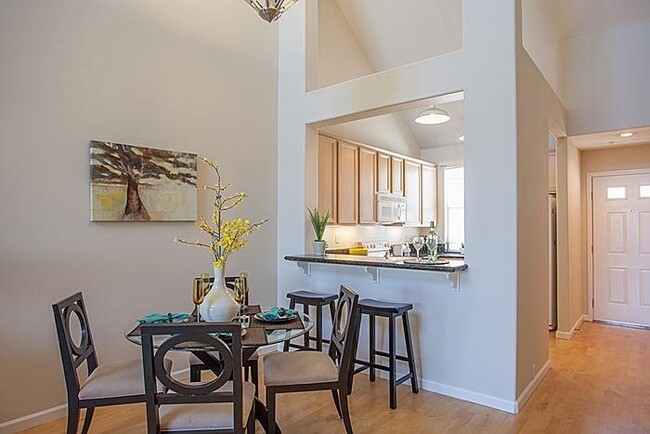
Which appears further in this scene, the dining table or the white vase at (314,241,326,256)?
the white vase at (314,241,326,256)

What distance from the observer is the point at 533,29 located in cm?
473

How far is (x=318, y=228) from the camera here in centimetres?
442

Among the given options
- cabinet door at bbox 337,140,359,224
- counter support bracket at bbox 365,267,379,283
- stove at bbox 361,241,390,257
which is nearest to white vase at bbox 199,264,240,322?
counter support bracket at bbox 365,267,379,283

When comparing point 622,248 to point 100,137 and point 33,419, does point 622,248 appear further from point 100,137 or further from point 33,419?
point 33,419

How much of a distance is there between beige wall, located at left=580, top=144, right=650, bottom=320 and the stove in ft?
8.91

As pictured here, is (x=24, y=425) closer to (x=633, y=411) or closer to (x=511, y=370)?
(x=511, y=370)

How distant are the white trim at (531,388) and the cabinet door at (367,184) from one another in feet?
8.71

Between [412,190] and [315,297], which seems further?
[412,190]

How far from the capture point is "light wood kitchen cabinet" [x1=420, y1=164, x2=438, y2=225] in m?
7.08

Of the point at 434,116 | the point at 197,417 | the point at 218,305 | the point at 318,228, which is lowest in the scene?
the point at 197,417

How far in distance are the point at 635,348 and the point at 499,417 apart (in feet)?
9.08

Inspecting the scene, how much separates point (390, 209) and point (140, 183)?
361cm

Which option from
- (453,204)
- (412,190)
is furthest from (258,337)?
(453,204)

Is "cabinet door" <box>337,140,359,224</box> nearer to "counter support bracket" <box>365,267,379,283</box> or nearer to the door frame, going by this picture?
"counter support bracket" <box>365,267,379,283</box>
